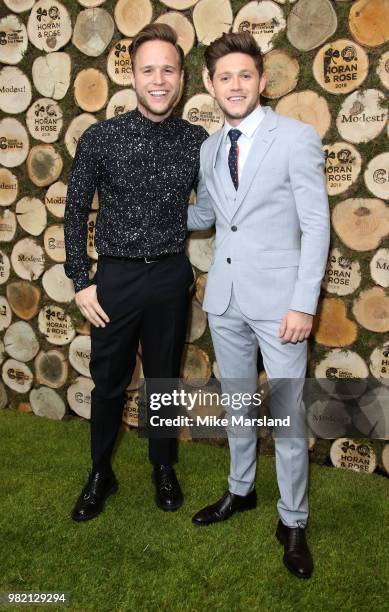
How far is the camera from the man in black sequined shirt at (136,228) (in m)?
1.93

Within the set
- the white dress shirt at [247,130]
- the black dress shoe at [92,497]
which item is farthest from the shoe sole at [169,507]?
the white dress shirt at [247,130]

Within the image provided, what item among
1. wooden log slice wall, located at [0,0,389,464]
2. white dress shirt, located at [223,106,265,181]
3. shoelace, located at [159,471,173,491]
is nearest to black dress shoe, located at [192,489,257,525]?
shoelace, located at [159,471,173,491]

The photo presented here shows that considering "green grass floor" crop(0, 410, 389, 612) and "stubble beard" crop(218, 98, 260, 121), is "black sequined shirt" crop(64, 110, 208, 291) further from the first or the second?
"green grass floor" crop(0, 410, 389, 612)

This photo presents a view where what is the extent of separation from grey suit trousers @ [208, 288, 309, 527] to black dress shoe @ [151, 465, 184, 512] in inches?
13.7

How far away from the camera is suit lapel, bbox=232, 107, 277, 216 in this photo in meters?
1.73

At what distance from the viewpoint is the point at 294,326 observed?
171 centimetres

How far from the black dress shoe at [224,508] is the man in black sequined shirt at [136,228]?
1.28 ft

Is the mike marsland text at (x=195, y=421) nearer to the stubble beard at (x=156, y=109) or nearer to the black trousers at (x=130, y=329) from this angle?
the black trousers at (x=130, y=329)

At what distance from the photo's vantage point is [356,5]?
6.79 feet

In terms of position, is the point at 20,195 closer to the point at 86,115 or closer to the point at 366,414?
the point at 86,115

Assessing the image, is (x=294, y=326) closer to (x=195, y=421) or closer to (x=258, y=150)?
(x=258, y=150)

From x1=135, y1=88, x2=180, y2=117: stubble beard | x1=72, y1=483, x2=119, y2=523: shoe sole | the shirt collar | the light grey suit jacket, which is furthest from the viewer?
x1=72, y1=483, x2=119, y2=523: shoe sole

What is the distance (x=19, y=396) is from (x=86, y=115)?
1487 mm

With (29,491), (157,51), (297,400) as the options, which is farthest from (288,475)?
(157,51)
